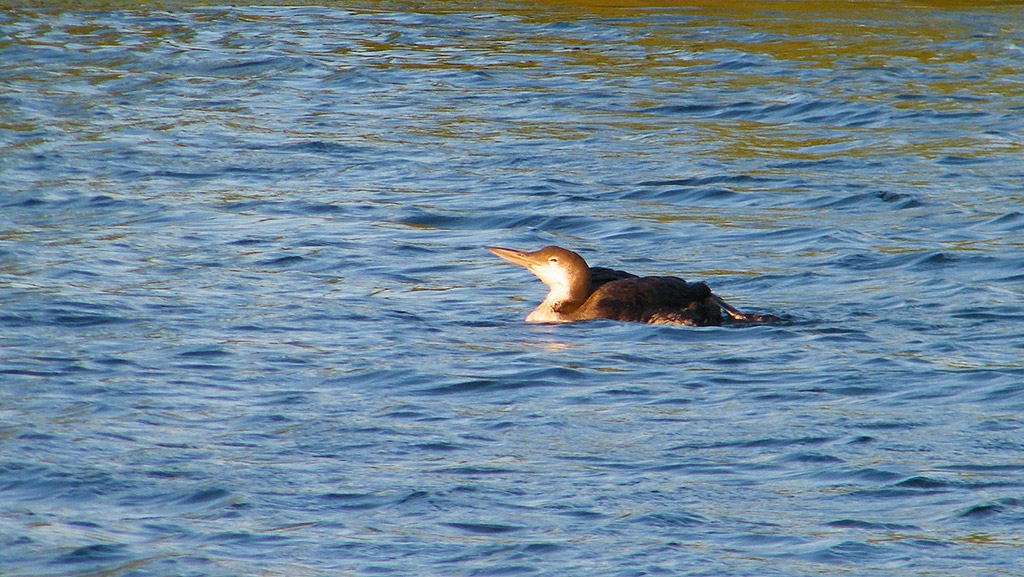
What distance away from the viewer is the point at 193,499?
6938mm

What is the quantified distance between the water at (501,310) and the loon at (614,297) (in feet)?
0.43

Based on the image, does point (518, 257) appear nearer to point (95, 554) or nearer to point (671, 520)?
point (671, 520)

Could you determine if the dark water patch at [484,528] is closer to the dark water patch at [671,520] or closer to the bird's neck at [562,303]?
the dark water patch at [671,520]

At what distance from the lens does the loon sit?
32.8ft

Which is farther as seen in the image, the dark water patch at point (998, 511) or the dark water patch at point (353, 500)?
the dark water patch at point (353, 500)

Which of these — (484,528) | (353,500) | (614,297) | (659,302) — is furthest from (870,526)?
(614,297)

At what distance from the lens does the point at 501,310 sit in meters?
11.0

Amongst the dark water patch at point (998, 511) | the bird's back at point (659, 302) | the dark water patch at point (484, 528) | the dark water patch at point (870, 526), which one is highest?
the bird's back at point (659, 302)

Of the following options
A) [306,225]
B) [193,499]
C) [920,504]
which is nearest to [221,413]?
[193,499]

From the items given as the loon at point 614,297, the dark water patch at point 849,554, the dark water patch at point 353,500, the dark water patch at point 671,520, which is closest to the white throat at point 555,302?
the loon at point 614,297

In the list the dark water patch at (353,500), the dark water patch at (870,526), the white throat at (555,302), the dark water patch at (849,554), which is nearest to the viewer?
the dark water patch at (849,554)

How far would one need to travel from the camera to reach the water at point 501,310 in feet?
21.9

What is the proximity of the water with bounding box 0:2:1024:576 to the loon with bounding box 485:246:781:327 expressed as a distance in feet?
0.43

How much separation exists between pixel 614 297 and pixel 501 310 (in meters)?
1.06
